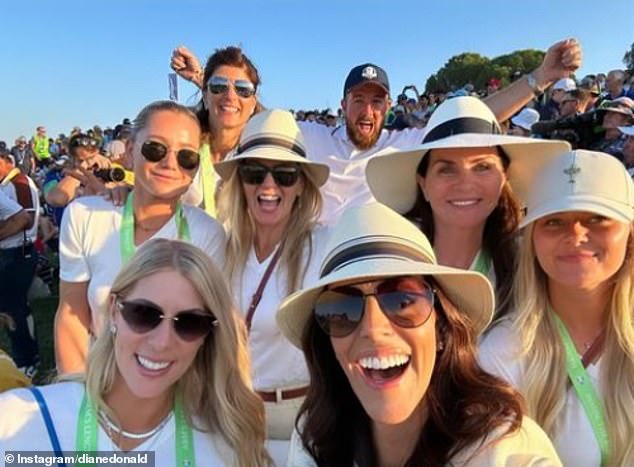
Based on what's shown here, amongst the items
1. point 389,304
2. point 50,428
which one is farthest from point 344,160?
point 50,428

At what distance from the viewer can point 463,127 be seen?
2895 millimetres

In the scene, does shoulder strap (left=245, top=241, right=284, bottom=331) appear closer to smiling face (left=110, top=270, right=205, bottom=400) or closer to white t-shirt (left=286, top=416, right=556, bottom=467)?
smiling face (left=110, top=270, right=205, bottom=400)

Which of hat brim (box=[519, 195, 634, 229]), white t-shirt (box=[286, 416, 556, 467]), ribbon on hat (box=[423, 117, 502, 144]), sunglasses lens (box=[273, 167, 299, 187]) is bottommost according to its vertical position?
white t-shirt (box=[286, 416, 556, 467])

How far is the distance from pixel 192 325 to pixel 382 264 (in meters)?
0.87

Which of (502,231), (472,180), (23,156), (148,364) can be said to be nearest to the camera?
(148,364)

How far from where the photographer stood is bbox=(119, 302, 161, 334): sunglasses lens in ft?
7.43

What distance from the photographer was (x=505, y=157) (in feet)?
9.84

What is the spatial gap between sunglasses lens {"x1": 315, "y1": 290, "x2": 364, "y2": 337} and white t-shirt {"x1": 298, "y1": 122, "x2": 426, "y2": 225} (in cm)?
252

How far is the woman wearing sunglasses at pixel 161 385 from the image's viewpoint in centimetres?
220

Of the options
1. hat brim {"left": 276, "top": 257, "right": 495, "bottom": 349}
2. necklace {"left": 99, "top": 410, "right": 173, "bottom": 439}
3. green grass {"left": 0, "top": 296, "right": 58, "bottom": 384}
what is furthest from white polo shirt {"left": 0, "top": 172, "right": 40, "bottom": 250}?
hat brim {"left": 276, "top": 257, "right": 495, "bottom": 349}

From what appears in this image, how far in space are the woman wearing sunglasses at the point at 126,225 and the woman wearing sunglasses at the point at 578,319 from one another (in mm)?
1700

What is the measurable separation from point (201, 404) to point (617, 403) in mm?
1573

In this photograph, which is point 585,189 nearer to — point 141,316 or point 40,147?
point 141,316

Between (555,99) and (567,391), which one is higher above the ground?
(555,99)
